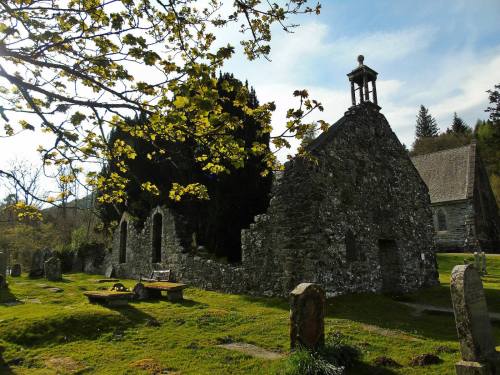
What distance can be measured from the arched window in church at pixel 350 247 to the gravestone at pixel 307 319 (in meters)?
7.29

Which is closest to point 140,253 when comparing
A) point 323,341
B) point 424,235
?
point 424,235

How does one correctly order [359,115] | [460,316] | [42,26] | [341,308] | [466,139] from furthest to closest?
[466,139], [359,115], [341,308], [460,316], [42,26]

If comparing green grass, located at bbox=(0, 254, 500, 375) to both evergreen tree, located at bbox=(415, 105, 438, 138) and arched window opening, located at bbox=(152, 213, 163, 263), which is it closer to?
arched window opening, located at bbox=(152, 213, 163, 263)

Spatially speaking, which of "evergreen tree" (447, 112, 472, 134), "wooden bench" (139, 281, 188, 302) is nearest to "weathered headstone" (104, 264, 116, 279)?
"wooden bench" (139, 281, 188, 302)

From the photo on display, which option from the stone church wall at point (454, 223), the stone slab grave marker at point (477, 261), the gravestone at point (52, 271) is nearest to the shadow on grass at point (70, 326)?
the gravestone at point (52, 271)

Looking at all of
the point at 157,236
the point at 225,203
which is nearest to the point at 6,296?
the point at 157,236

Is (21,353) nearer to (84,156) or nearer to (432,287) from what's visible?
(84,156)

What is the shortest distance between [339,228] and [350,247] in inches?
41.1

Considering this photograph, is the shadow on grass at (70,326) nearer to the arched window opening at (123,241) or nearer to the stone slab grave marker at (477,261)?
the arched window opening at (123,241)

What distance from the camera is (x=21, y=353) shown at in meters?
7.89

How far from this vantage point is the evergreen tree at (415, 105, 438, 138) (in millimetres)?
82188

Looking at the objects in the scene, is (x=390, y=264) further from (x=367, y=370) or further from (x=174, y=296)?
(x=367, y=370)

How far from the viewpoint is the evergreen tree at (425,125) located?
82.2 metres

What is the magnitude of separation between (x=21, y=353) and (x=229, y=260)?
12.7 m
